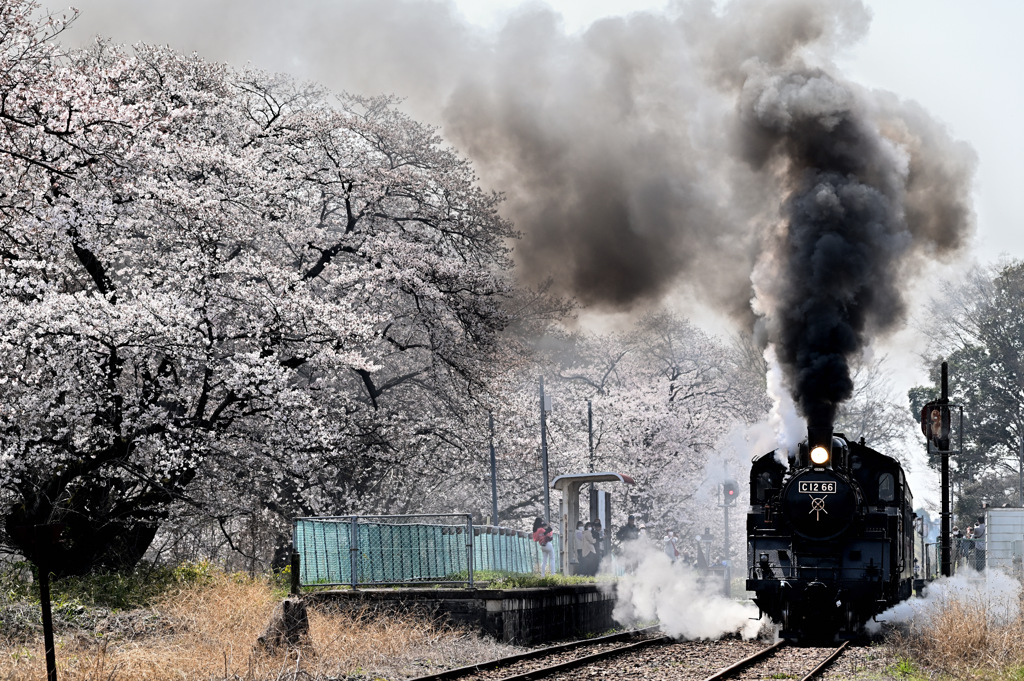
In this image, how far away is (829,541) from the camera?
17.0m

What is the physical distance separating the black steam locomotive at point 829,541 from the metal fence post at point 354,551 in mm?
5674

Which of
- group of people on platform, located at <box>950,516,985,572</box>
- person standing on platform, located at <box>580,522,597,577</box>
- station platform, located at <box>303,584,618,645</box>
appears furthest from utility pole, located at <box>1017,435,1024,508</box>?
station platform, located at <box>303,584,618,645</box>

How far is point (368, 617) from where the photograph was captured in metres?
16.0

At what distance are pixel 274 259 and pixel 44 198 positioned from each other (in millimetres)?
5929

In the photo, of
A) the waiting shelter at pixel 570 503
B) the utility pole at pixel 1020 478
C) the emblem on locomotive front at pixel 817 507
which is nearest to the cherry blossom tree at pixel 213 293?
the waiting shelter at pixel 570 503

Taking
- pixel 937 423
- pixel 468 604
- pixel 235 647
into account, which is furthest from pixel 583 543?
pixel 235 647

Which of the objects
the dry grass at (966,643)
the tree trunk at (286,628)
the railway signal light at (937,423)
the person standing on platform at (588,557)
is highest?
the railway signal light at (937,423)

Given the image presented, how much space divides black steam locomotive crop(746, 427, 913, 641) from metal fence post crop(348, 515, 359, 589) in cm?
567

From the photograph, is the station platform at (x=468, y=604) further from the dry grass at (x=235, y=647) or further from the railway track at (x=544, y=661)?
the railway track at (x=544, y=661)

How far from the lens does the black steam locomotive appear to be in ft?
55.3

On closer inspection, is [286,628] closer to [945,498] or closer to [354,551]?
[354,551]

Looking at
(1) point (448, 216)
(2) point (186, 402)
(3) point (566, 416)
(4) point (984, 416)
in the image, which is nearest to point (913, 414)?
(4) point (984, 416)

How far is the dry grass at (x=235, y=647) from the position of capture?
35.1ft

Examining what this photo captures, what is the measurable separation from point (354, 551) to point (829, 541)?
682 cm
